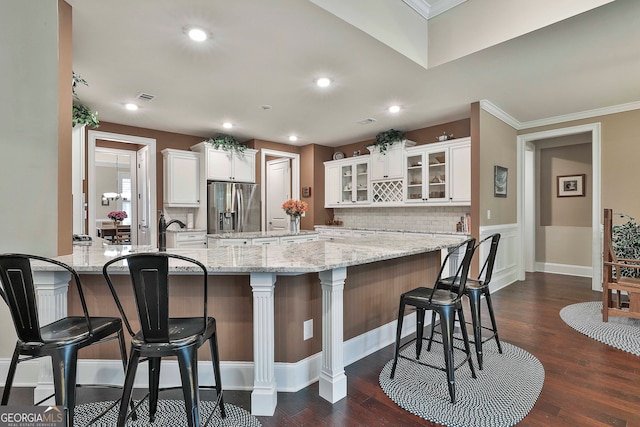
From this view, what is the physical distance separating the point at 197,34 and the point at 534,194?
619 cm

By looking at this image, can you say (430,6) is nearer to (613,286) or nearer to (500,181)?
(500,181)

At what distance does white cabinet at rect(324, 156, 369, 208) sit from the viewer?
6289mm

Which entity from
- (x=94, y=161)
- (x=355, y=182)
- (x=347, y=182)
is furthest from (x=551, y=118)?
(x=94, y=161)

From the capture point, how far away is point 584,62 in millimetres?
3057

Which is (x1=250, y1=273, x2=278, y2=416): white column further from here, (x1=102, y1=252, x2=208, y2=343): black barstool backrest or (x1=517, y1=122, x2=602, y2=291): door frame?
(x1=517, y1=122, x2=602, y2=291): door frame

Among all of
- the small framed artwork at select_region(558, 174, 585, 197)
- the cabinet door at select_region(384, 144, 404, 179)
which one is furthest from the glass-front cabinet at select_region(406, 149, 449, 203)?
the small framed artwork at select_region(558, 174, 585, 197)

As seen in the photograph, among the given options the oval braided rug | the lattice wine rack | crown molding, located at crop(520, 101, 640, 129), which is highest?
crown molding, located at crop(520, 101, 640, 129)

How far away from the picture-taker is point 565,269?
228 inches

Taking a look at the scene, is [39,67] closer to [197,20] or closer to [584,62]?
[197,20]

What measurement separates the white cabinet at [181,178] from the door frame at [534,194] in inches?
210

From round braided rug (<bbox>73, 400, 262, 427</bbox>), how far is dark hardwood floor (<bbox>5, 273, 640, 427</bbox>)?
0.29 feet

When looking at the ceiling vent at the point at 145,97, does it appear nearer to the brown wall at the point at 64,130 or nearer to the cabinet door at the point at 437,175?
the brown wall at the point at 64,130

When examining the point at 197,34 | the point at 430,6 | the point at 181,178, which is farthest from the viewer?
the point at 181,178

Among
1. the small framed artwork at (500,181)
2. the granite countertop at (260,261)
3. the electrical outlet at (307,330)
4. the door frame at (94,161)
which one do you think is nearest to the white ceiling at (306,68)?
the door frame at (94,161)
